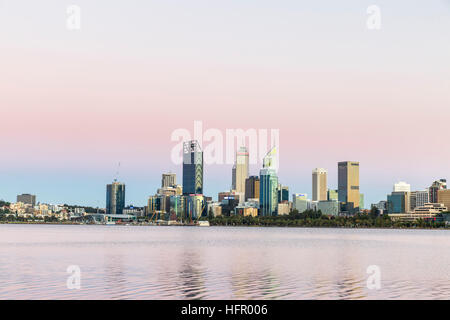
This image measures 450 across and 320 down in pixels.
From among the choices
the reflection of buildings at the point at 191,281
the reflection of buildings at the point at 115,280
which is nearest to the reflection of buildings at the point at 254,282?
the reflection of buildings at the point at 191,281

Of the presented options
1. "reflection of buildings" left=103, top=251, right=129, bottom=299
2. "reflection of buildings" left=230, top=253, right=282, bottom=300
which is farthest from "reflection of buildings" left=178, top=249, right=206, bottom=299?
"reflection of buildings" left=103, top=251, right=129, bottom=299

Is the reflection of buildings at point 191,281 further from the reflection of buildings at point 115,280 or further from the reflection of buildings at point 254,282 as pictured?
the reflection of buildings at point 115,280

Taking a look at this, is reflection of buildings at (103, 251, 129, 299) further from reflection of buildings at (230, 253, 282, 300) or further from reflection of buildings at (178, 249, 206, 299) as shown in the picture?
reflection of buildings at (230, 253, 282, 300)

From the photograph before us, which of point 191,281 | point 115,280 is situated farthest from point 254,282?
point 115,280

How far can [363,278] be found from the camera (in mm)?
55906

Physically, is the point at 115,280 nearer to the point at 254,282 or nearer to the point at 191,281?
the point at 191,281

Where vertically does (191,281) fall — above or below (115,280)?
below

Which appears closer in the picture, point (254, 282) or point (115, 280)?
point (115, 280)

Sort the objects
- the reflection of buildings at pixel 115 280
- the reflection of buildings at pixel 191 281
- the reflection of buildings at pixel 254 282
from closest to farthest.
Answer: the reflection of buildings at pixel 115 280 < the reflection of buildings at pixel 191 281 < the reflection of buildings at pixel 254 282

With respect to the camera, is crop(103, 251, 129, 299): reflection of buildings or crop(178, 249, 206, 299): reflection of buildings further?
crop(178, 249, 206, 299): reflection of buildings
